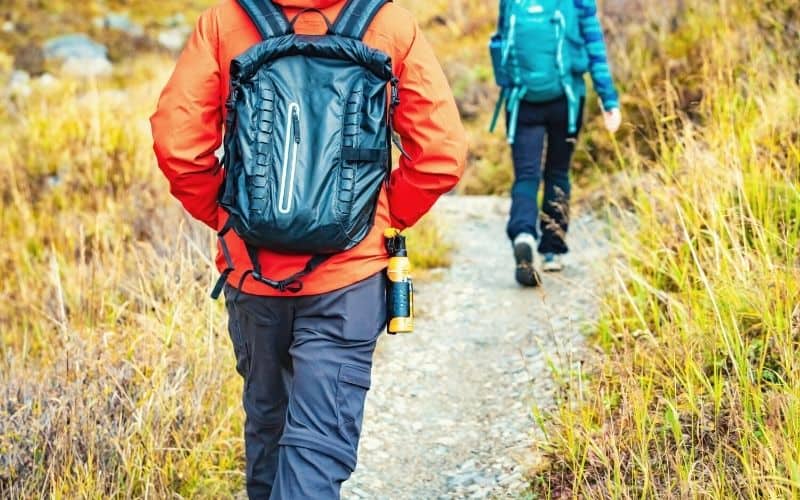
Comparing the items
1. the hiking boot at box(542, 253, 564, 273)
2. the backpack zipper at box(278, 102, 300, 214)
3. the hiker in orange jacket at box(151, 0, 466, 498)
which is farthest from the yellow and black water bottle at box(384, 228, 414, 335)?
the hiking boot at box(542, 253, 564, 273)

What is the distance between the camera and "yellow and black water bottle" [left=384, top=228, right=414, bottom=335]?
9.12ft

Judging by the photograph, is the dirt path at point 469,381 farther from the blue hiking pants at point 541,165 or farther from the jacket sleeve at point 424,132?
the jacket sleeve at point 424,132

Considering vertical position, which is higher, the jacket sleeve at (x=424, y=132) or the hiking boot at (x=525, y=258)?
the jacket sleeve at (x=424, y=132)

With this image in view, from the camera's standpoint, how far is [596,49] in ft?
18.0

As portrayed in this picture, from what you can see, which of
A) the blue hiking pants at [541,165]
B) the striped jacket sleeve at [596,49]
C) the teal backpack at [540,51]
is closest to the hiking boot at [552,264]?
the blue hiking pants at [541,165]

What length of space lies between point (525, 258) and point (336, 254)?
3.31 metres

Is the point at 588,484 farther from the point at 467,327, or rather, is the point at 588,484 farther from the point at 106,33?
the point at 106,33

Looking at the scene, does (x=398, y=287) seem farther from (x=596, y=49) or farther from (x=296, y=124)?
(x=596, y=49)

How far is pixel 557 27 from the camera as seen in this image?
536 cm

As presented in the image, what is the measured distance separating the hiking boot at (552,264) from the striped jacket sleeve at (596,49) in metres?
1.03

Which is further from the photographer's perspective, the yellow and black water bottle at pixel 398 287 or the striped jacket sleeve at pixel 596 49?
the striped jacket sleeve at pixel 596 49

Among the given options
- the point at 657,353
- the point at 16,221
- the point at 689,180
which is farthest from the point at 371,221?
the point at 16,221

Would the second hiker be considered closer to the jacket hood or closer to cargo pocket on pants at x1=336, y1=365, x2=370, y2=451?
cargo pocket on pants at x1=336, y1=365, x2=370, y2=451

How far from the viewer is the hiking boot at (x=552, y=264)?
6.10 meters
